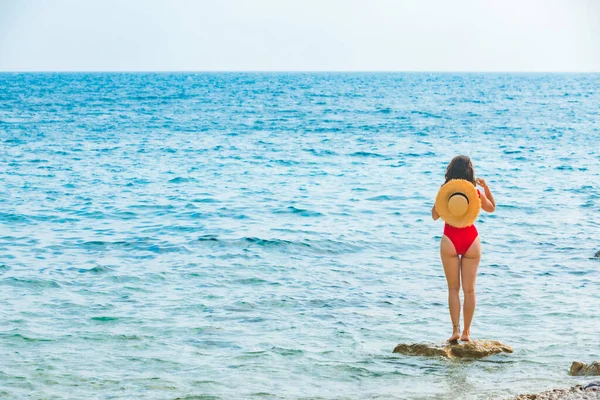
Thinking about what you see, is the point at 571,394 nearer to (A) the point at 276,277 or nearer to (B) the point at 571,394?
(B) the point at 571,394

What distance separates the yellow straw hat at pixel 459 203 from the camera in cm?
775

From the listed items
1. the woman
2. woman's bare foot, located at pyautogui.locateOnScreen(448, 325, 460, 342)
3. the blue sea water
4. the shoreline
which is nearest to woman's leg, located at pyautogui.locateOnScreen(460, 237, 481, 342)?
the woman

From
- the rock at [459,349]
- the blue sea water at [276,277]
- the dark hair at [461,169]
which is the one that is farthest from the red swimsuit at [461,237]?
the blue sea water at [276,277]

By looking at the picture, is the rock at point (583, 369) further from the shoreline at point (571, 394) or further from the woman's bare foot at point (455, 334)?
the woman's bare foot at point (455, 334)

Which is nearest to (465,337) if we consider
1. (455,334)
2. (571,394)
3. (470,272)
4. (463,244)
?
(455,334)

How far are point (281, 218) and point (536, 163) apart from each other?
13.5m

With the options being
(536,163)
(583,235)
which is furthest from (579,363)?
(536,163)

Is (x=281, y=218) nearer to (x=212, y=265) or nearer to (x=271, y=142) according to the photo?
(x=212, y=265)

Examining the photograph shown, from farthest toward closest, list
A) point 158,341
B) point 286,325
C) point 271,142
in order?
point 271,142 → point 286,325 → point 158,341

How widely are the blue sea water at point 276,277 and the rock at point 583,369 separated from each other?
11 centimetres

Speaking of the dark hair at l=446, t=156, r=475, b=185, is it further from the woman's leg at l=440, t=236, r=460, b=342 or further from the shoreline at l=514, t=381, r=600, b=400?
the shoreline at l=514, t=381, r=600, b=400

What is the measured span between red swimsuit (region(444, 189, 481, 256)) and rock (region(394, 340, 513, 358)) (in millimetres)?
1071

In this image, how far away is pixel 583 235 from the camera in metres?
15.2

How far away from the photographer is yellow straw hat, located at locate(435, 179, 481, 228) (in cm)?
775
